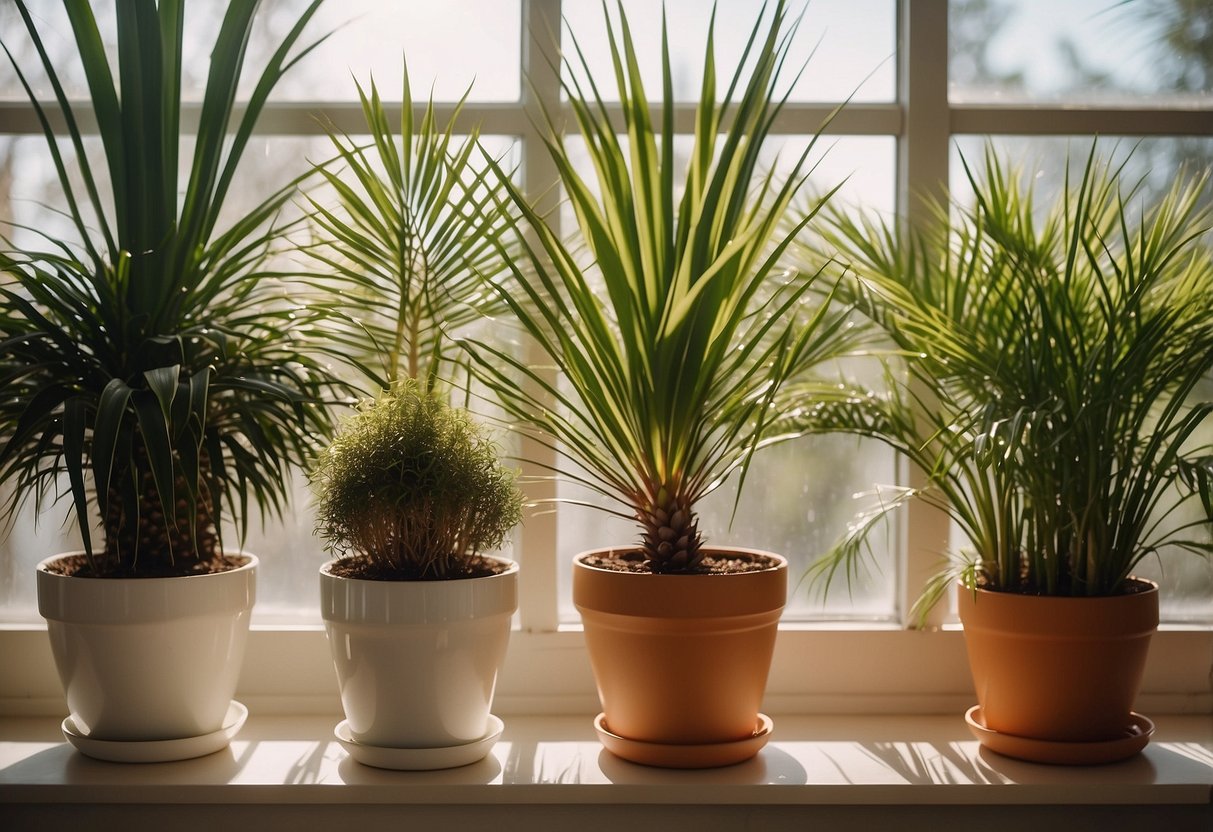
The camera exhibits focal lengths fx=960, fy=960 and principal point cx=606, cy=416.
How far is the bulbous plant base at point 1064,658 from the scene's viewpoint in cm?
150

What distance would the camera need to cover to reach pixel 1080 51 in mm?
1891

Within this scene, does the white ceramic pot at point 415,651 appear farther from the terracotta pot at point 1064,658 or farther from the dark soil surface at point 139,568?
the terracotta pot at point 1064,658

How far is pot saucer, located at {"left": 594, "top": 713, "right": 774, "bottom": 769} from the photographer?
149 centimetres

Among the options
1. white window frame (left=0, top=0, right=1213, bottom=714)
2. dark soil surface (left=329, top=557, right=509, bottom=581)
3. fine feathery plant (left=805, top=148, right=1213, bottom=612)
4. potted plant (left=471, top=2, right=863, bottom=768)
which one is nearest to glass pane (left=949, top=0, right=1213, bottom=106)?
white window frame (left=0, top=0, right=1213, bottom=714)

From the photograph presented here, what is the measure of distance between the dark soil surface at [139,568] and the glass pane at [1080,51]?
1660 millimetres

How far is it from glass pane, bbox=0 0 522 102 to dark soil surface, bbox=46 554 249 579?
910 mm

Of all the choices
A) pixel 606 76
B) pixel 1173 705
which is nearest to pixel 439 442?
pixel 606 76

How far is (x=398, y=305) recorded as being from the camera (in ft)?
5.74

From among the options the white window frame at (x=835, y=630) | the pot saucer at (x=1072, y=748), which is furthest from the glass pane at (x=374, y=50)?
the pot saucer at (x=1072, y=748)

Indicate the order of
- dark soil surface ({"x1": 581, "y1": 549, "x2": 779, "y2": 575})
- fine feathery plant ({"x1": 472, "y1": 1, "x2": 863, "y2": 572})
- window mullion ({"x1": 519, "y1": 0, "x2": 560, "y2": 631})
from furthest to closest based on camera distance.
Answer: window mullion ({"x1": 519, "y1": 0, "x2": 560, "y2": 631}) → dark soil surface ({"x1": 581, "y1": 549, "x2": 779, "y2": 575}) → fine feathery plant ({"x1": 472, "y1": 1, "x2": 863, "y2": 572})

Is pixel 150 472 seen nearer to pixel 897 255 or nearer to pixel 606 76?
pixel 606 76

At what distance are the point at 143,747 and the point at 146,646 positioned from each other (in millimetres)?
176

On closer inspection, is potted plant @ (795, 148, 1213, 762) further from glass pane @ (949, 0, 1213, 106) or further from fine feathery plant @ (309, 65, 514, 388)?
fine feathery plant @ (309, 65, 514, 388)

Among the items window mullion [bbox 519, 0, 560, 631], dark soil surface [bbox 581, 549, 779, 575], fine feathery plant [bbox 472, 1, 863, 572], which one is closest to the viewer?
fine feathery plant [bbox 472, 1, 863, 572]
